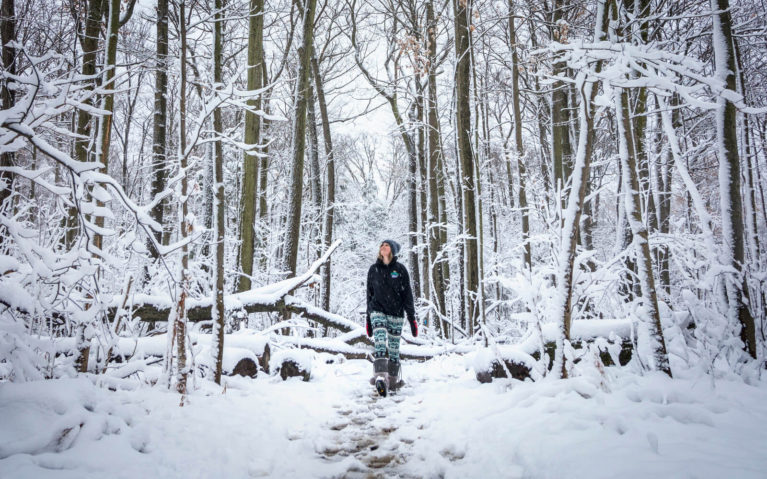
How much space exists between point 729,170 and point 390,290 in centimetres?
378

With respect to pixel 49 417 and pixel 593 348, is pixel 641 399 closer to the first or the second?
pixel 593 348

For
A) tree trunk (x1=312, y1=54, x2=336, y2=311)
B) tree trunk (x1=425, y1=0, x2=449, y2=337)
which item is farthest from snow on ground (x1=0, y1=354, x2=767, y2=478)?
tree trunk (x1=312, y1=54, x2=336, y2=311)

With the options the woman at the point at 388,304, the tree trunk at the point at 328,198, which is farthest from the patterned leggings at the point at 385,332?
the tree trunk at the point at 328,198

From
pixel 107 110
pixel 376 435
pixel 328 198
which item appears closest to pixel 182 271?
pixel 107 110

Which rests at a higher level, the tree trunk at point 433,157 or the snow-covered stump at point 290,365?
the tree trunk at point 433,157

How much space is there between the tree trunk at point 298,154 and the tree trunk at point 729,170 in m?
6.67

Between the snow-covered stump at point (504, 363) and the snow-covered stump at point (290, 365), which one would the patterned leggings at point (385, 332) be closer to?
the snow-covered stump at point (290, 365)

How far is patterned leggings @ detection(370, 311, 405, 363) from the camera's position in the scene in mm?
4934

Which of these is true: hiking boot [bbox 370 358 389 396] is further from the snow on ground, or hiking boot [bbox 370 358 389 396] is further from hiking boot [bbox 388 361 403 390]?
the snow on ground

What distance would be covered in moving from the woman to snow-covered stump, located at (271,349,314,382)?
0.91m

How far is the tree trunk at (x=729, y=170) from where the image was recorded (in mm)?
3443

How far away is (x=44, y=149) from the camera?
1.71m

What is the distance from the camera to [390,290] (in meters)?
5.11

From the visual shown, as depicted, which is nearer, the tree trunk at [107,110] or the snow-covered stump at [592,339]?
the tree trunk at [107,110]
